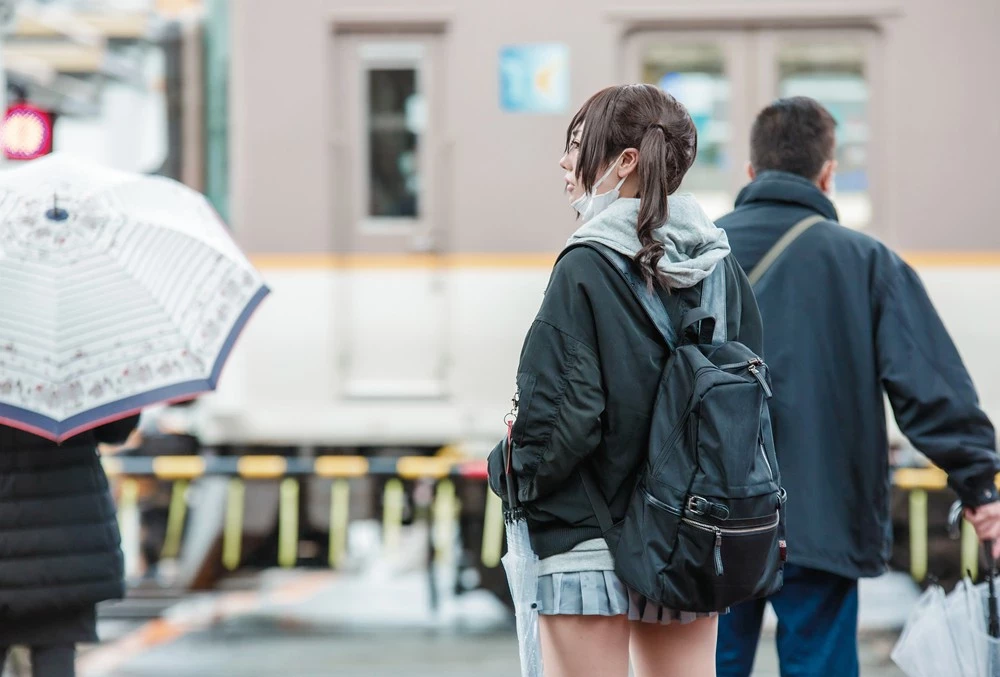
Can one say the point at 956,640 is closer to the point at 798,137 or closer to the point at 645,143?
the point at 798,137

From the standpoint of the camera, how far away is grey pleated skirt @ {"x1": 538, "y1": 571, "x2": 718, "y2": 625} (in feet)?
7.08

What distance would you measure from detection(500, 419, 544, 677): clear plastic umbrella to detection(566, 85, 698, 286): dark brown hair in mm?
407

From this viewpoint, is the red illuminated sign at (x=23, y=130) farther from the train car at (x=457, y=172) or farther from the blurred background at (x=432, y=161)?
the train car at (x=457, y=172)

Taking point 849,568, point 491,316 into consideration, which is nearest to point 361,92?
point 491,316

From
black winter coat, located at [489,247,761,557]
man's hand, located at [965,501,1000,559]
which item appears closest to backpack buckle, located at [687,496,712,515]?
black winter coat, located at [489,247,761,557]

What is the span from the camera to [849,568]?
9.48 feet

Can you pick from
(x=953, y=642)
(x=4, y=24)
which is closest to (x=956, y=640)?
(x=953, y=642)

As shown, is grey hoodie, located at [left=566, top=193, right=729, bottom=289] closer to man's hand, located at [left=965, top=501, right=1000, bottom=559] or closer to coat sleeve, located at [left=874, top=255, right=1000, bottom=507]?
coat sleeve, located at [left=874, top=255, right=1000, bottom=507]

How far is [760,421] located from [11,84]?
4490 millimetres

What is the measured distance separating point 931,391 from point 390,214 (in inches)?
121

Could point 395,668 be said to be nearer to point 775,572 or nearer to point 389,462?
point 389,462

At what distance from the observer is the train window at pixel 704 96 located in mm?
5418

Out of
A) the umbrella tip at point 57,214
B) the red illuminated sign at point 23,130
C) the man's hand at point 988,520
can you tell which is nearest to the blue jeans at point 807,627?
the man's hand at point 988,520

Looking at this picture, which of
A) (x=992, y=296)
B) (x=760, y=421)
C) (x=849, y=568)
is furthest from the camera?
(x=992, y=296)
